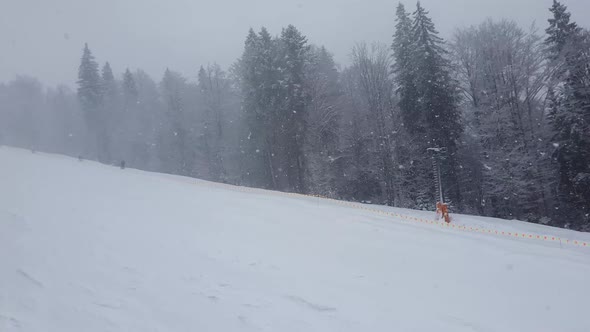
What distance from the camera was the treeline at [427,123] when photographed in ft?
81.9

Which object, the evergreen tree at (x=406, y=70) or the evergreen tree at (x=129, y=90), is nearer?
the evergreen tree at (x=406, y=70)

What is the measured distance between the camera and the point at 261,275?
23.2 feet

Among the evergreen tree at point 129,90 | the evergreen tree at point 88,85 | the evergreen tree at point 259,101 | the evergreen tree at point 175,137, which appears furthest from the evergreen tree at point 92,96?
the evergreen tree at point 259,101

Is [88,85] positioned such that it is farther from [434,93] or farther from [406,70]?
[434,93]

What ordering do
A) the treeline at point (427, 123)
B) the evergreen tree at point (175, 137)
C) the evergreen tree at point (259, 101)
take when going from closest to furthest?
the treeline at point (427, 123)
the evergreen tree at point (259, 101)
the evergreen tree at point (175, 137)

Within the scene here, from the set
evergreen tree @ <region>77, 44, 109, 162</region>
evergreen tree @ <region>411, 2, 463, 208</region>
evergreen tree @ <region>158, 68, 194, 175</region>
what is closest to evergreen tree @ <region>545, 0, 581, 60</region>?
evergreen tree @ <region>411, 2, 463, 208</region>

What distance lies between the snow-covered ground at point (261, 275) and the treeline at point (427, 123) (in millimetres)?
14928

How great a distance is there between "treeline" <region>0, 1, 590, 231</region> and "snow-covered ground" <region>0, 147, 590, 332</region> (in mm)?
14928

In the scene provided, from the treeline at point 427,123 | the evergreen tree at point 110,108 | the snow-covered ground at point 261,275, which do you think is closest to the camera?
the snow-covered ground at point 261,275

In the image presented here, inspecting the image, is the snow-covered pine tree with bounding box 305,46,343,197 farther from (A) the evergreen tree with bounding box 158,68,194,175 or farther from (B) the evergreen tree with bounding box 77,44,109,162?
(B) the evergreen tree with bounding box 77,44,109,162

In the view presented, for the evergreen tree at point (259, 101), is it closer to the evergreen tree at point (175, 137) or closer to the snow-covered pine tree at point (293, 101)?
the snow-covered pine tree at point (293, 101)

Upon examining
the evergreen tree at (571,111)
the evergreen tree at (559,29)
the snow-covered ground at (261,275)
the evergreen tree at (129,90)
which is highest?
the evergreen tree at (129,90)

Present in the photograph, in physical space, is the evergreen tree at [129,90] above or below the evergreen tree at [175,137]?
above

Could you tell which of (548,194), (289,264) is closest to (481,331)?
(289,264)
